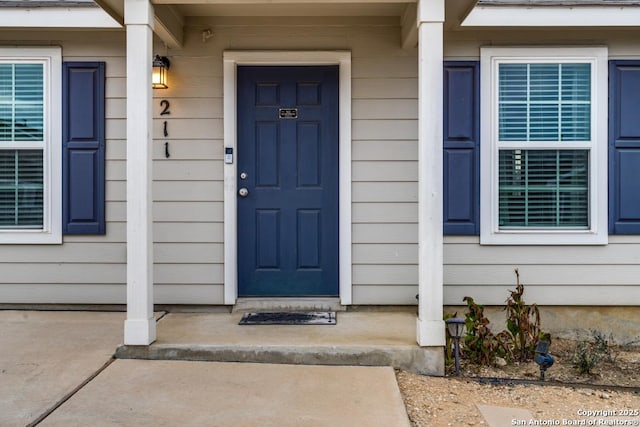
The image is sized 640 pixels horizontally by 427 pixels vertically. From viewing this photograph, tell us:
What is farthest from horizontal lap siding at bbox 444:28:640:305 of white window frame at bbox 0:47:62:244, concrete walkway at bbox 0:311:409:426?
white window frame at bbox 0:47:62:244

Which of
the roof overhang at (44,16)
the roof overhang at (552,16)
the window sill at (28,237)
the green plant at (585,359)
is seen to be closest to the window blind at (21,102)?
the roof overhang at (44,16)

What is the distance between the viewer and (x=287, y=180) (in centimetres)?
432

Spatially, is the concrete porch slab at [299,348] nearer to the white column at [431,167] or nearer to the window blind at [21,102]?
the white column at [431,167]

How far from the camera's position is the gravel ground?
2.78 m

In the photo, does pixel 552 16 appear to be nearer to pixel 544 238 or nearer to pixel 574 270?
pixel 544 238

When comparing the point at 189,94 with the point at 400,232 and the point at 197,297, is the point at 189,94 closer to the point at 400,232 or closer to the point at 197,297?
the point at 197,297

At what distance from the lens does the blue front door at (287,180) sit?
14.1 ft

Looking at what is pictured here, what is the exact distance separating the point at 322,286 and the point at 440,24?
209 cm

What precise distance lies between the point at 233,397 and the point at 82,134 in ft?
8.17

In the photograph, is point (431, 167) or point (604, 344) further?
point (604, 344)

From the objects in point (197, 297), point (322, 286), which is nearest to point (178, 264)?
point (197, 297)

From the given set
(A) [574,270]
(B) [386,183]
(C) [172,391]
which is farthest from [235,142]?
(A) [574,270]

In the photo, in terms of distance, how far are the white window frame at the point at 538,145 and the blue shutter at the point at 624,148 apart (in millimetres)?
60

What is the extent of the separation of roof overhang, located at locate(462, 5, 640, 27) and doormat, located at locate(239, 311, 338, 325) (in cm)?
231
